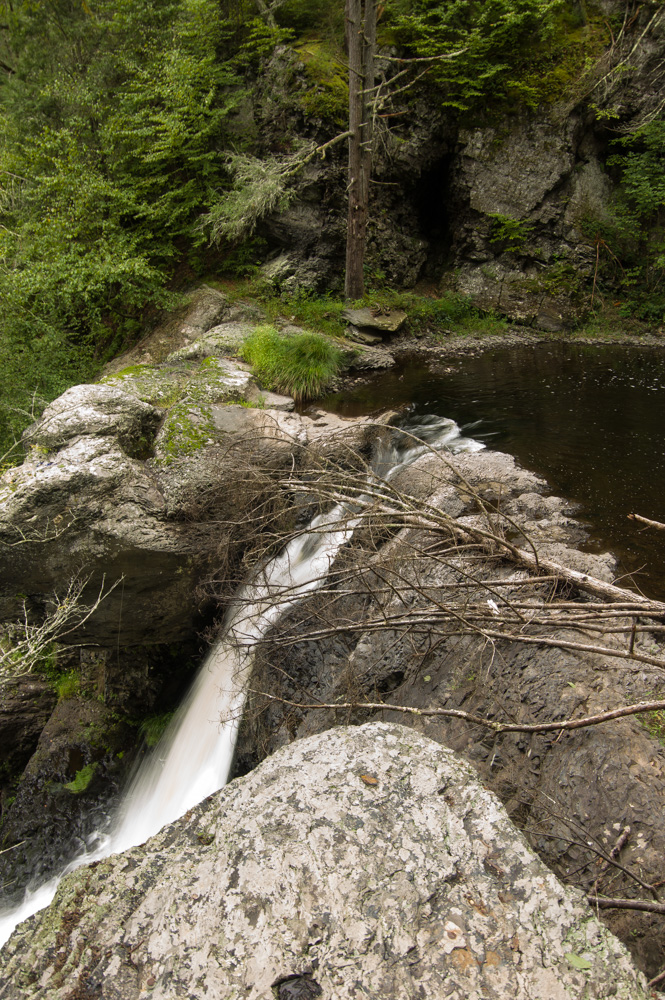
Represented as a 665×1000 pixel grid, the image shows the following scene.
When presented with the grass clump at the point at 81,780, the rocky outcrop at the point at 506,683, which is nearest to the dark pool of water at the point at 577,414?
the rocky outcrop at the point at 506,683

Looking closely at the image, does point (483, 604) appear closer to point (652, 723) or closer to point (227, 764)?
point (652, 723)

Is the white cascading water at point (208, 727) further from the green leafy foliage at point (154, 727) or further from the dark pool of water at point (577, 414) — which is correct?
the dark pool of water at point (577, 414)

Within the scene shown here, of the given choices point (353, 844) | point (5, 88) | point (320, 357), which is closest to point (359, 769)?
point (353, 844)

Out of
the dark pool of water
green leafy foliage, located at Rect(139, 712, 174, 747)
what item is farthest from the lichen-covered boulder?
green leafy foliage, located at Rect(139, 712, 174, 747)

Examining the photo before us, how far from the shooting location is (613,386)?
27.9 ft

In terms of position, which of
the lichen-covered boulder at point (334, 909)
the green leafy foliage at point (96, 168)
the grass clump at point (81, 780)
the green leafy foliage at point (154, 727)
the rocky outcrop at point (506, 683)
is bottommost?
the grass clump at point (81, 780)

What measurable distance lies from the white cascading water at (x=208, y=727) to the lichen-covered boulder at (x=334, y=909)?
2.21m

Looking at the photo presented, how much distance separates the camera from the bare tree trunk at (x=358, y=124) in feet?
29.6

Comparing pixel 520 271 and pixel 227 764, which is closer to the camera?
pixel 227 764

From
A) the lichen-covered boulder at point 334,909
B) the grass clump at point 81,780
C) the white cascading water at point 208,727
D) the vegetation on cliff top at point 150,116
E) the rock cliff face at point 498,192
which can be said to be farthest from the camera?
the rock cliff face at point 498,192

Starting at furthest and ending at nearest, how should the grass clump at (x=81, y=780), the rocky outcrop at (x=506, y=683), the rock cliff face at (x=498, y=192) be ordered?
1. the rock cliff face at (x=498, y=192)
2. the grass clump at (x=81, y=780)
3. the rocky outcrop at (x=506, y=683)

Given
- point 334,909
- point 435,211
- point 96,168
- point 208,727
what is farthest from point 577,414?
point 96,168

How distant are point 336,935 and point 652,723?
1.93 meters

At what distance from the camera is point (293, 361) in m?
8.20
